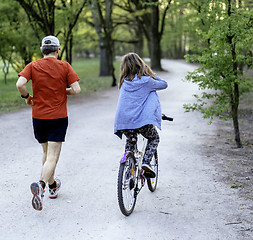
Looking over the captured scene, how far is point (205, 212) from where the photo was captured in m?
4.46

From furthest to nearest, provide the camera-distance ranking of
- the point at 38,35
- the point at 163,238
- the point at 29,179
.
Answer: the point at 38,35 < the point at 29,179 < the point at 163,238

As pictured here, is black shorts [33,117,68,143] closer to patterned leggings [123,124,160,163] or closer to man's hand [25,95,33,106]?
man's hand [25,95,33,106]

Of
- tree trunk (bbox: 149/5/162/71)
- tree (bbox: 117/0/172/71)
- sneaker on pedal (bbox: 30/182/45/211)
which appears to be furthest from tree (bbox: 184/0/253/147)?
tree trunk (bbox: 149/5/162/71)

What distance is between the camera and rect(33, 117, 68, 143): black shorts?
455 cm

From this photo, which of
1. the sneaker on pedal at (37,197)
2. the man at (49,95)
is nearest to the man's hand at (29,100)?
→ the man at (49,95)

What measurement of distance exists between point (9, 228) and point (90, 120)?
7.56 meters

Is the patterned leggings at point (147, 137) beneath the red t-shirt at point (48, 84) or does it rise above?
beneath

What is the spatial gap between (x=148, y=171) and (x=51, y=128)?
127 cm

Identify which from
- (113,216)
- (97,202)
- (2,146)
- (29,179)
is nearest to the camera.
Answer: (113,216)

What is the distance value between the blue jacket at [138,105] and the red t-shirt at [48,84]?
672 mm

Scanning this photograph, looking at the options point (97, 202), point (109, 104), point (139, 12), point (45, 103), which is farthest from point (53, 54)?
point (139, 12)

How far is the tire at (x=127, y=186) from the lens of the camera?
13.3 feet

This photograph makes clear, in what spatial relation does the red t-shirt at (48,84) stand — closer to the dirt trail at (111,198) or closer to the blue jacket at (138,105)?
the blue jacket at (138,105)

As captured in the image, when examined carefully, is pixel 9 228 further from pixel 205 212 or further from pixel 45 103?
pixel 205 212
